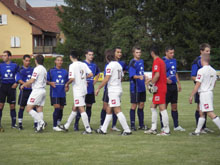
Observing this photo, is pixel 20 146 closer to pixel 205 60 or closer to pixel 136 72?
pixel 136 72

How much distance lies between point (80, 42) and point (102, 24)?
431 centimetres

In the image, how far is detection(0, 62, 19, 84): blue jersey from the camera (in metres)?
11.2

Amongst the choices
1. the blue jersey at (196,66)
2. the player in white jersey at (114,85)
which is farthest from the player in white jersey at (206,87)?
Answer: the player in white jersey at (114,85)

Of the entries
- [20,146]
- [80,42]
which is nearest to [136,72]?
[20,146]

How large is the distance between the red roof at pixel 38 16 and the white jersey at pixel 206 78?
5007 centimetres

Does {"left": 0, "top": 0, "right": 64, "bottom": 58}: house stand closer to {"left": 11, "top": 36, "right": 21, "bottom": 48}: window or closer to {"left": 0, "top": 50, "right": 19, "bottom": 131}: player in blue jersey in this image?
{"left": 11, "top": 36, "right": 21, "bottom": 48}: window

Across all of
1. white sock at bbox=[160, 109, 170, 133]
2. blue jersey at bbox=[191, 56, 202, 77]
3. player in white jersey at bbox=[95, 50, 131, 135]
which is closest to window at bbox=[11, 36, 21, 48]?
player in white jersey at bbox=[95, 50, 131, 135]

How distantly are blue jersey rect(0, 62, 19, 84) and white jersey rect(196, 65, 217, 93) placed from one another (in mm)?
5378

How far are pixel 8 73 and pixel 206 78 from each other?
18.7 feet

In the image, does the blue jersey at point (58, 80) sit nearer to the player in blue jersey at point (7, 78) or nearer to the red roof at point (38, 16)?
the player in blue jersey at point (7, 78)

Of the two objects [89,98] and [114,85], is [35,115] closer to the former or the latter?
[89,98]

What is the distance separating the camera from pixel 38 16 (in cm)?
6525

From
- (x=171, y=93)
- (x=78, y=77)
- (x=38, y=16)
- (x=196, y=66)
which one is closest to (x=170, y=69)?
(x=171, y=93)

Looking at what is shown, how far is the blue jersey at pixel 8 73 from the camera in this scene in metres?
11.2
